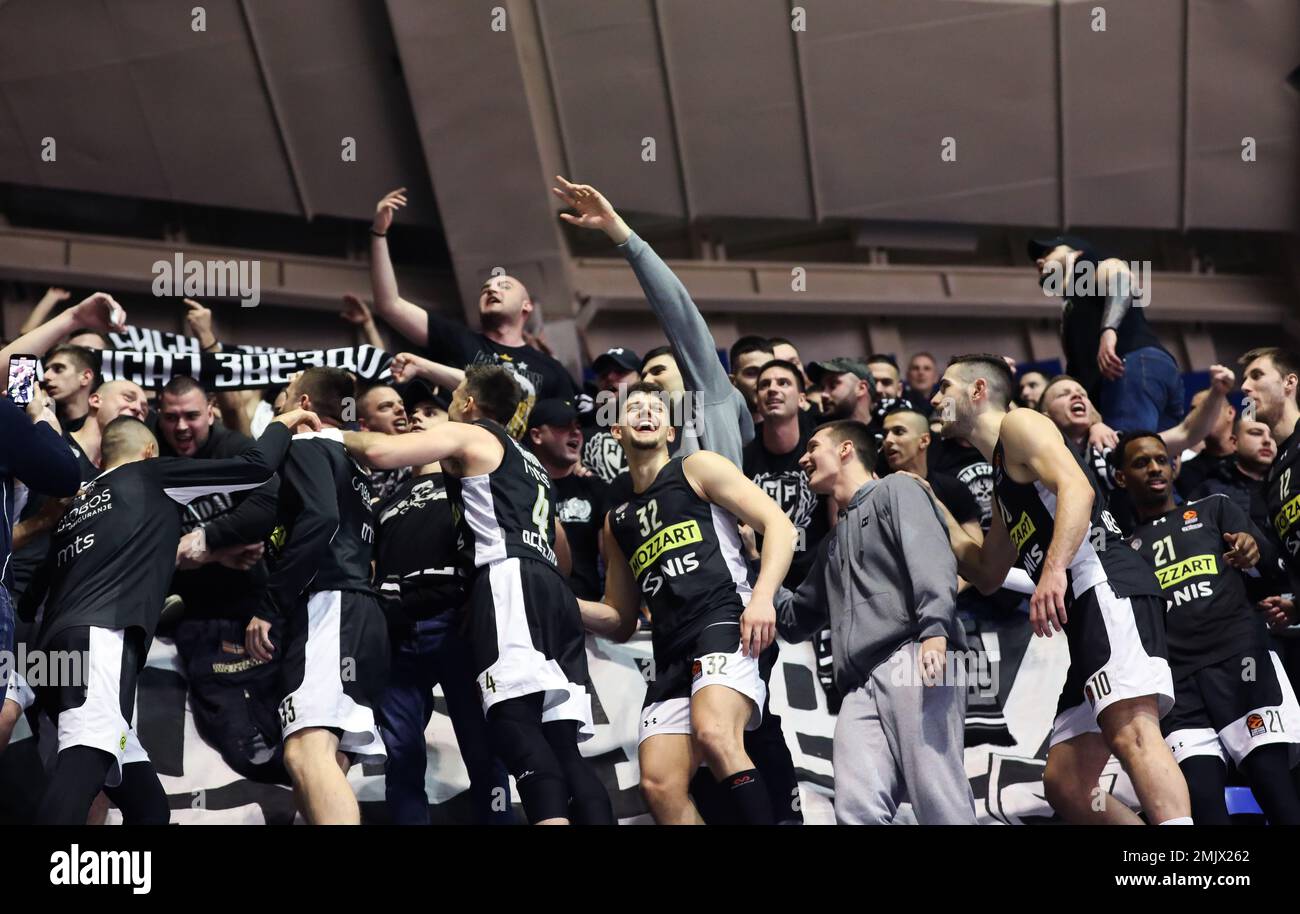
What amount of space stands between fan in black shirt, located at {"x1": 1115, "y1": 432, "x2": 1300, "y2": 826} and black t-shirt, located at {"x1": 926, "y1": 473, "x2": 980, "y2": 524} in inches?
31.9

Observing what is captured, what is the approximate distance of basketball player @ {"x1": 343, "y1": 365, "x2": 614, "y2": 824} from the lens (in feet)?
18.0

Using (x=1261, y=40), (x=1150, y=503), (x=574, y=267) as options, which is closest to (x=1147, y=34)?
(x=1261, y=40)

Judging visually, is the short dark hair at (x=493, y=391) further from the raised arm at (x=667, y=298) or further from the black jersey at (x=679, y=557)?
the raised arm at (x=667, y=298)

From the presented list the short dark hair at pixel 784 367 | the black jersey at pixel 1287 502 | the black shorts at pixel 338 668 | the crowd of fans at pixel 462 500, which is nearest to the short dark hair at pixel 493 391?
the crowd of fans at pixel 462 500

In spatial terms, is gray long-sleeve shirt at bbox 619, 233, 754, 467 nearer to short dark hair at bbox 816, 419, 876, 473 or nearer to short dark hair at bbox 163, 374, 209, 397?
short dark hair at bbox 816, 419, 876, 473

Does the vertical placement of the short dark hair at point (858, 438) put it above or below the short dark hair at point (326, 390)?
below

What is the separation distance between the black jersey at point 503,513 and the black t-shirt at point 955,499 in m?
2.33

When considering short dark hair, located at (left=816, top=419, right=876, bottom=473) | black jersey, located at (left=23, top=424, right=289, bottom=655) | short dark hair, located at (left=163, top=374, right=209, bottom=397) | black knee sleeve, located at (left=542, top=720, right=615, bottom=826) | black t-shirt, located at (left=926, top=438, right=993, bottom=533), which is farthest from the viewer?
black t-shirt, located at (left=926, top=438, right=993, bottom=533)

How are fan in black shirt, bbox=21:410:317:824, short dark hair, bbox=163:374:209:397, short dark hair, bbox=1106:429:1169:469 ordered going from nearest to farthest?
fan in black shirt, bbox=21:410:317:824
short dark hair, bbox=163:374:209:397
short dark hair, bbox=1106:429:1169:469

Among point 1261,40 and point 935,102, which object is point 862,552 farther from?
point 1261,40

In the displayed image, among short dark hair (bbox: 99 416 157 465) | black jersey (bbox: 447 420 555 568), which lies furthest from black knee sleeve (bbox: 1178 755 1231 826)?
short dark hair (bbox: 99 416 157 465)

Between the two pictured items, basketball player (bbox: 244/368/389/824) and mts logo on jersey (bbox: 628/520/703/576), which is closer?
basketball player (bbox: 244/368/389/824)

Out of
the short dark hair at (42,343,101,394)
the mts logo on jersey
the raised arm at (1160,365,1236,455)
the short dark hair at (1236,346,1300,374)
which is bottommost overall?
the mts logo on jersey

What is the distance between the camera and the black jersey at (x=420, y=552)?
6.29m
